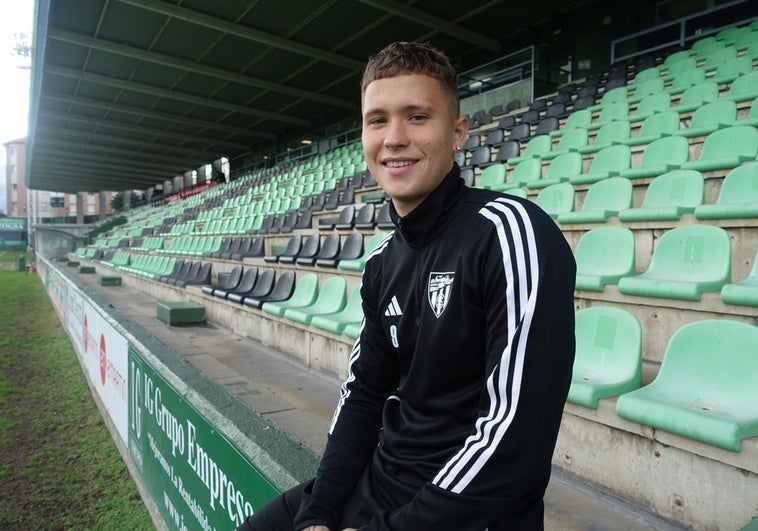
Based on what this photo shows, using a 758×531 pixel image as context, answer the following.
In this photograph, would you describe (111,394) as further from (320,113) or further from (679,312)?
(320,113)

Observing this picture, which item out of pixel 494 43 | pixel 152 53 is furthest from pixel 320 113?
pixel 494 43

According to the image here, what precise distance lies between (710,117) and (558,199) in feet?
7.12

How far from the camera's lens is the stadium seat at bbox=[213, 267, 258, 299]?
6189 millimetres

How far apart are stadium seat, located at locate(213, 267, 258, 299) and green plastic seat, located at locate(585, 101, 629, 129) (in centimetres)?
480

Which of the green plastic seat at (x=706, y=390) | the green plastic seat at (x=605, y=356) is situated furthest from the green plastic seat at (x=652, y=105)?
the green plastic seat at (x=706, y=390)

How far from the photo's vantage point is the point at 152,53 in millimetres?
14898

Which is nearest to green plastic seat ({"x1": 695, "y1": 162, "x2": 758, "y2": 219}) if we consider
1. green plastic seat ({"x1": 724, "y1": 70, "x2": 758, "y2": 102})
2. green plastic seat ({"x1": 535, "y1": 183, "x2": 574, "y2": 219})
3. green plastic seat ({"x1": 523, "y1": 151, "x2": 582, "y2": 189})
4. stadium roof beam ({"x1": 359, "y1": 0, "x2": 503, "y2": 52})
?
green plastic seat ({"x1": 535, "y1": 183, "x2": 574, "y2": 219})

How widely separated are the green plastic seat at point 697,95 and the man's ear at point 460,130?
5.67 meters

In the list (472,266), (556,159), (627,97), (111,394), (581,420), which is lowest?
(111,394)

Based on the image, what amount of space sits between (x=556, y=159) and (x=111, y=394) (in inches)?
193

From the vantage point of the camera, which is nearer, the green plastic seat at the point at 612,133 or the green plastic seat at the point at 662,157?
the green plastic seat at the point at 662,157

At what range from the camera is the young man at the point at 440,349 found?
2.90 feet

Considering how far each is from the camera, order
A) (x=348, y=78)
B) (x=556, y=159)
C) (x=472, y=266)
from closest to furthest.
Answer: (x=472, y=266)
(x=556, y=159)
(x=348, y=78)

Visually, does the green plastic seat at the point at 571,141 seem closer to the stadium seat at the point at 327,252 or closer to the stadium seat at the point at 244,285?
the stadium seat at the point at 327,252
